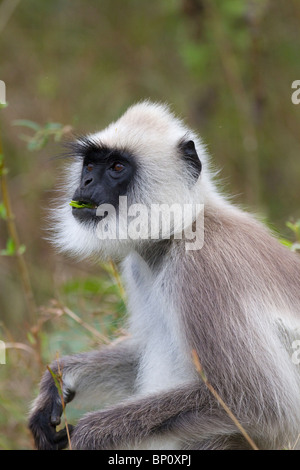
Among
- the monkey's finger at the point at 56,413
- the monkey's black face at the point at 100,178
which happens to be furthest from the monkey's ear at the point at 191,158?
the monkey's finger at the point at 56,413

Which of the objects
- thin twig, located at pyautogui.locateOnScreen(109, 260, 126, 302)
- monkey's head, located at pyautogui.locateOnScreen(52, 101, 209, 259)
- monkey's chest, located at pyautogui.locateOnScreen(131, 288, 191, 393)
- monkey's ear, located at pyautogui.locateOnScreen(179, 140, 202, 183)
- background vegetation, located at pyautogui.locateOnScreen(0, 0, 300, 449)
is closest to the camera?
monkey's chest, located at pyautogui.locateOnScreen(131, 288, 191, 393)

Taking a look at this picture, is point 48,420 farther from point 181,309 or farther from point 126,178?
point 126,178

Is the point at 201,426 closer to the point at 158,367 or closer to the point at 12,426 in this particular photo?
the point at 158,367

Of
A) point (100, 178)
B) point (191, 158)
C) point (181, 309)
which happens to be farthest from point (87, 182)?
point (181, 309)

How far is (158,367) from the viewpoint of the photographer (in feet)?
11.9

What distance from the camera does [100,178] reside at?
3.55m

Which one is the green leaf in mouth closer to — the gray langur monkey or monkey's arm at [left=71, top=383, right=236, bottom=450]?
the gray langur monkey

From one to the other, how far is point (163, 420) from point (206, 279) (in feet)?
2.04

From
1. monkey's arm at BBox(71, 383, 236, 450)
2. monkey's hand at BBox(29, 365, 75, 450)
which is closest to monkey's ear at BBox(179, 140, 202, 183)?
monkey's arm at BBox(71, 383, 236, 450)

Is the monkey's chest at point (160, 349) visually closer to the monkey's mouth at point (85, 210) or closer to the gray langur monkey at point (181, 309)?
the gray langur monkey at point (181, 309)

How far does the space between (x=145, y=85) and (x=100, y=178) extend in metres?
5.71

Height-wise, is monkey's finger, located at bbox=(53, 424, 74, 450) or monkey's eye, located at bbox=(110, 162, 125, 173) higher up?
monkey's eye, located at bbox=(110, 162, 125, 173)

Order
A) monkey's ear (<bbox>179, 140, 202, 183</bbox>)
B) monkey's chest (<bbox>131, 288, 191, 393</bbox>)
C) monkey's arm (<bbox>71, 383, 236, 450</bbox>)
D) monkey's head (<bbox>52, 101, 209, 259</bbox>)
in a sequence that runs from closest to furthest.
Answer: monkey's arm (<bbox>71, 383, 236, 450</bbox>) < monkey's chest (<bbox>131, 288, 191, 393</bbox>) < monkey's head (<bbox>52, 101, 209, 259</bbox>) < monkey's ear (<bbox>179, 140, 202, 183</bbox>)

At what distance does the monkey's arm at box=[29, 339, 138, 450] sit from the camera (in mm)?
3656
